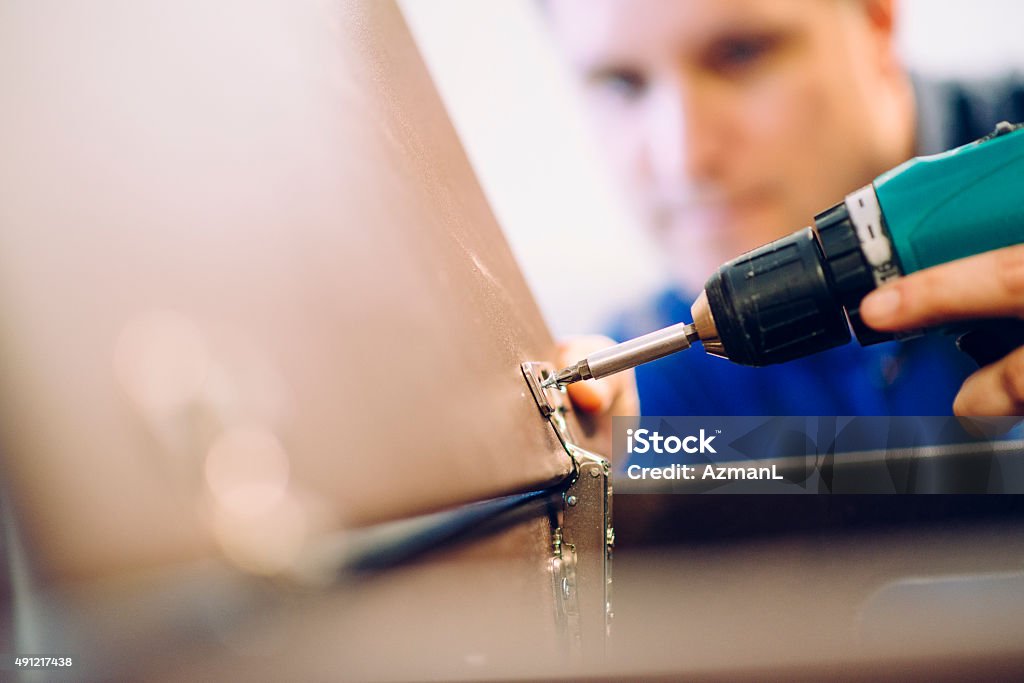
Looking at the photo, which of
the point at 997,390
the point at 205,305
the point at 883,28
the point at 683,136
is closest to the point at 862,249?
the point at 997,390

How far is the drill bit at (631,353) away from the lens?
1.31 feet

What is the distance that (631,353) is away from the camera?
15.9 inches

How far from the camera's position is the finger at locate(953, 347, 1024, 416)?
440mm

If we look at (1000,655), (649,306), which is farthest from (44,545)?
(649,306)

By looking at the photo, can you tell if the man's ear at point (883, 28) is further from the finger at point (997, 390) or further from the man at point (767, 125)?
the finger at point (997, 390)

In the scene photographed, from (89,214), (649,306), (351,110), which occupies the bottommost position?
(89,214)

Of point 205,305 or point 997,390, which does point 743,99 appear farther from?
point 205,305

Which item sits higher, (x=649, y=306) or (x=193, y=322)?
(x=649, y=306)

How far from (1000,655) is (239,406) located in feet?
0.86

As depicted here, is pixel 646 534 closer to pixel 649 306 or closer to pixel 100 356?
pixel 100 356

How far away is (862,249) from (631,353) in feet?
0.48

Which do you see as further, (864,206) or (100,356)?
(864,206)

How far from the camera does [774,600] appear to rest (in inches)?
23.0

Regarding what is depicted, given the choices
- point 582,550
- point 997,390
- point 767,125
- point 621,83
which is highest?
point 621,83
